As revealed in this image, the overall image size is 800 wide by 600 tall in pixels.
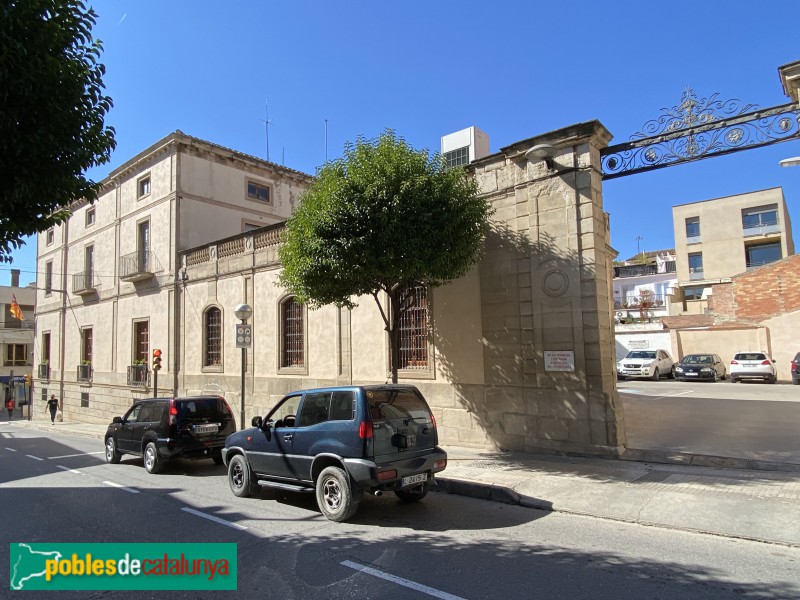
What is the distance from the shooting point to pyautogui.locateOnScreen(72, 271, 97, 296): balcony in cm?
2567

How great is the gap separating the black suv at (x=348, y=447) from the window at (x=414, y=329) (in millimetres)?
4736

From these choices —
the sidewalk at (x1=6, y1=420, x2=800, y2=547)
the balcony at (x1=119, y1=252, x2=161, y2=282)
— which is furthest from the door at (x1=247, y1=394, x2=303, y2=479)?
the balcony at (x1=119, y1=252, x2=161, y2=282)

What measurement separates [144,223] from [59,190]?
17.9 metres

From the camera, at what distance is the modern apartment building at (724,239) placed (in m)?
41.9

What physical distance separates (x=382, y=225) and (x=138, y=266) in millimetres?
17592

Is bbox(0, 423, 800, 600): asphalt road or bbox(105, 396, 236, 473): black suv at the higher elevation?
bbox(105, 396, 236, 473): black suv

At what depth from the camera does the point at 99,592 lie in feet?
14.7

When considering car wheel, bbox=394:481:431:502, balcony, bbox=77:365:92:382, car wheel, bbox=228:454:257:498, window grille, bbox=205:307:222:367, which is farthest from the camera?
balcony, bbox=77:365:92:382

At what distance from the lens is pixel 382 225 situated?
28.3 feet

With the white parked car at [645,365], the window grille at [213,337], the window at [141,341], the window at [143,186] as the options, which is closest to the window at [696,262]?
the white parked car at [645,365]

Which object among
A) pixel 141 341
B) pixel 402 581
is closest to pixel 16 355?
pixel 141 341

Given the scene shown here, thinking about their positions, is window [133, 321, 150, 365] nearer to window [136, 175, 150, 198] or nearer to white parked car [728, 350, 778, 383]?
window [136, 175, 150, 198]

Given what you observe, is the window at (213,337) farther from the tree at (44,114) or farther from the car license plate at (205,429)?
the tree at (44,114)

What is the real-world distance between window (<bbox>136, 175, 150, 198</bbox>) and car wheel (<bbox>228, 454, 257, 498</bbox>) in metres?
17.6
